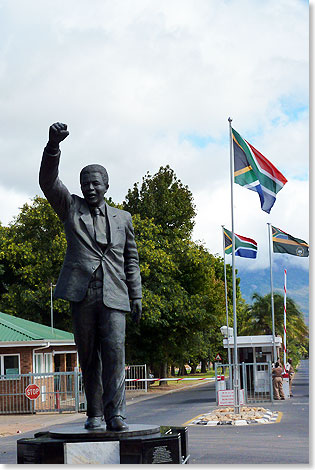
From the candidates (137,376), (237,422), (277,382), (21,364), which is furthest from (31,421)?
(137,376)

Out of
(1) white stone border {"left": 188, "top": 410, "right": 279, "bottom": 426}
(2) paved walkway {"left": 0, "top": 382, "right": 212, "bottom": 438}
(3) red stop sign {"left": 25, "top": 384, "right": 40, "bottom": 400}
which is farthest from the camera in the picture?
(3) red stop sign {"left": 25, "top": 384, "right": 40, "bottom": 400}

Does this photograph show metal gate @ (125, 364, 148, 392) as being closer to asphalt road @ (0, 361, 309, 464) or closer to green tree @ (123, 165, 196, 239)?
green tree @ (123, 165, 196, 239)

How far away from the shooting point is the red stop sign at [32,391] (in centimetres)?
2433

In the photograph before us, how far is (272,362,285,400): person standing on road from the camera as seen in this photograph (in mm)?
26281

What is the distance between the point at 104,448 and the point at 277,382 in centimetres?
2082

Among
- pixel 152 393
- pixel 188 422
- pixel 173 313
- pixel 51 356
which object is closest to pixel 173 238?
pixel 173 313

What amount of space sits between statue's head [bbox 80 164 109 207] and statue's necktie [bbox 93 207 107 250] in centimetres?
9

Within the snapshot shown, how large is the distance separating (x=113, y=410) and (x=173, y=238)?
3281 centimetres

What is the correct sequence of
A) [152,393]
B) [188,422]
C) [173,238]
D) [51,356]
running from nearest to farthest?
[188,422] < [51,356] < [152,393] < [173,238]

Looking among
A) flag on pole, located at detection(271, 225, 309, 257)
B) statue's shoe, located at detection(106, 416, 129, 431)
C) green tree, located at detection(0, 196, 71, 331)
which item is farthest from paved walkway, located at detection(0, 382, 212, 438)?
statue's shoe, located at detection(106, 416, 129, 431)

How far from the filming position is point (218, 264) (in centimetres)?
5684

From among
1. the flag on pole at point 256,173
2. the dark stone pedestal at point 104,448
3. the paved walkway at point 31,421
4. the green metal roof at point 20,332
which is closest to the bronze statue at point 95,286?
the dark stone pedestal at point 104,448

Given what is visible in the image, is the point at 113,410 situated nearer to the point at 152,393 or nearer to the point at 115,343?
the point at 115,343

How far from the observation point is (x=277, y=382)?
26703mm
